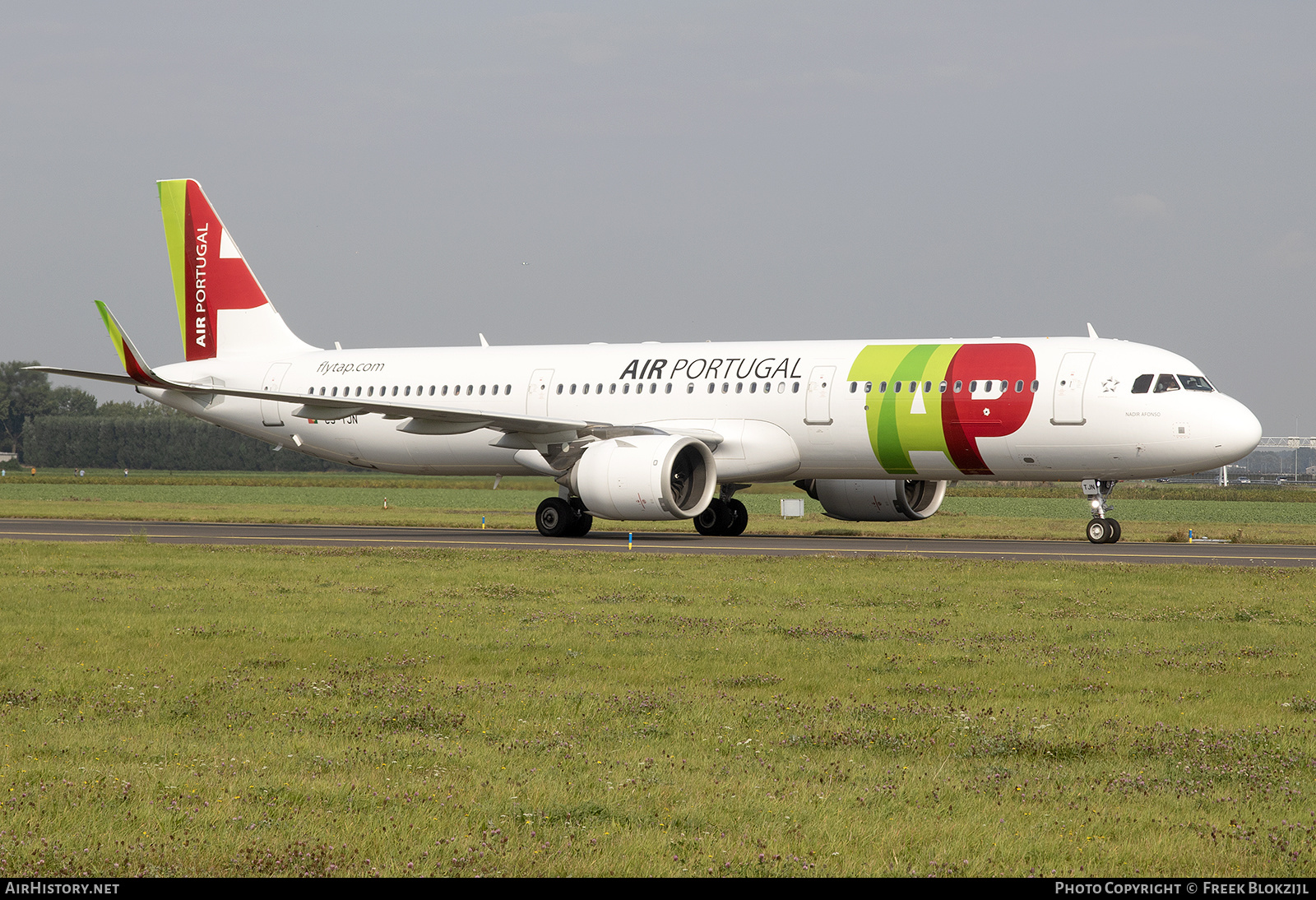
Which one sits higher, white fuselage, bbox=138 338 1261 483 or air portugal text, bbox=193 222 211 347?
air portugal text, bbox=193 222 211 347

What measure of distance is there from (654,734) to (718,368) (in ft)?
67.3

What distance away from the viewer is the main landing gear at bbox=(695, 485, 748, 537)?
98.5ft

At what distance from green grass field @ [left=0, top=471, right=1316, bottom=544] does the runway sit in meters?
2.99

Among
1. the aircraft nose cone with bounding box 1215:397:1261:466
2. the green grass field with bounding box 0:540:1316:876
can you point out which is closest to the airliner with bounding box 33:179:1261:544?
the aircraft nose cone with bounding box 1215:397:1261:466

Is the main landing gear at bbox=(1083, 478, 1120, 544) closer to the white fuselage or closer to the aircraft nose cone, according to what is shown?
the white fuselage

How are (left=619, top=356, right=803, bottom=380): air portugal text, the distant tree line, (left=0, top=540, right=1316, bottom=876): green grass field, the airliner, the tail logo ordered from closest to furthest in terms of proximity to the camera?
(left=0, top=540, right=1316, bottom=876): green grass field < the airliner < (left=619, top=356, right=803, bottom=380): air portugal text < the tail logo < the distant tree line

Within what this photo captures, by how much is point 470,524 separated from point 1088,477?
16.6 meters

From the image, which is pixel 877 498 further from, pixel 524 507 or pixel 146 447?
pixel 146 447

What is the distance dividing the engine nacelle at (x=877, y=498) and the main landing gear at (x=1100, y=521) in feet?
12.9

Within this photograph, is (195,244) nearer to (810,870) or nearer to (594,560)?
(594,560)

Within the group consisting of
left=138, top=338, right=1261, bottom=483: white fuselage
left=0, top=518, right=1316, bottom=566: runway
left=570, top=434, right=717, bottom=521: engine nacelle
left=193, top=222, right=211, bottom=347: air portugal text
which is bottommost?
left=0, top=518, right=1316, bottom=566: runway

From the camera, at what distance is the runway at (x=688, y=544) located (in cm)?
2284

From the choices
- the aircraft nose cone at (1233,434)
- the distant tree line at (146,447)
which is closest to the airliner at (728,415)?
the aircraft nose cone at (1233,434)

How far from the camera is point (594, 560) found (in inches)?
823
